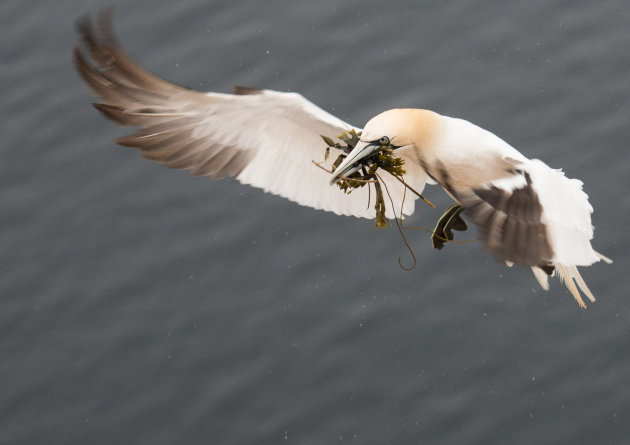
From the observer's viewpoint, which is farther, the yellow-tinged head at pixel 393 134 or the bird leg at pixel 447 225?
the bird leg at pixel 447 225

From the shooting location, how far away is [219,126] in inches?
264

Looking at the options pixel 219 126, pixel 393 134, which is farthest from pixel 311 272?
pixel 393 134

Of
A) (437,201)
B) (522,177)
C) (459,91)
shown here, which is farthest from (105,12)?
(459,91)

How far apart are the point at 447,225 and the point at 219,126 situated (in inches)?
50.4

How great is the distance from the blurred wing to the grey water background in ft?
13.1

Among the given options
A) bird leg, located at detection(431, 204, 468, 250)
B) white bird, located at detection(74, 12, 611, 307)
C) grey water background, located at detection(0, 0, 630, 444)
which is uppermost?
white bird, located at detection(74, 12, 611, 307)

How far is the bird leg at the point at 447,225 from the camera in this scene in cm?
684

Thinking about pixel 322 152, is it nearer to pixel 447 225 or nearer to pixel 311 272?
pixel 447 225

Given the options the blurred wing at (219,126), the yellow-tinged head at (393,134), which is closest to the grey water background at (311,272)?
the blurred wing at (219,126)

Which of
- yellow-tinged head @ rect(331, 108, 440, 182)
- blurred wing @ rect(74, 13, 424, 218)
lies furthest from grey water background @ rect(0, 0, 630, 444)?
yellow-tinged head @ rect(331, 108, 440, 182)

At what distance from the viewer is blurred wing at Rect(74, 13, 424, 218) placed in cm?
632

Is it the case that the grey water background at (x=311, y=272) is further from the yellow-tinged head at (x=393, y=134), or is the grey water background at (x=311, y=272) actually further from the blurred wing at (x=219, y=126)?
the yellow-tinged head at (x=393, y=134)

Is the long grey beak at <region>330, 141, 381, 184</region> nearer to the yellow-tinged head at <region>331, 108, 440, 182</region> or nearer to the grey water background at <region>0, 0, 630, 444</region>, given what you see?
the yellow-tinged head at <region>331, 108, 440, 182</region>

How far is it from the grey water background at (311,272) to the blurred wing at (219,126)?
3979 millimetres
